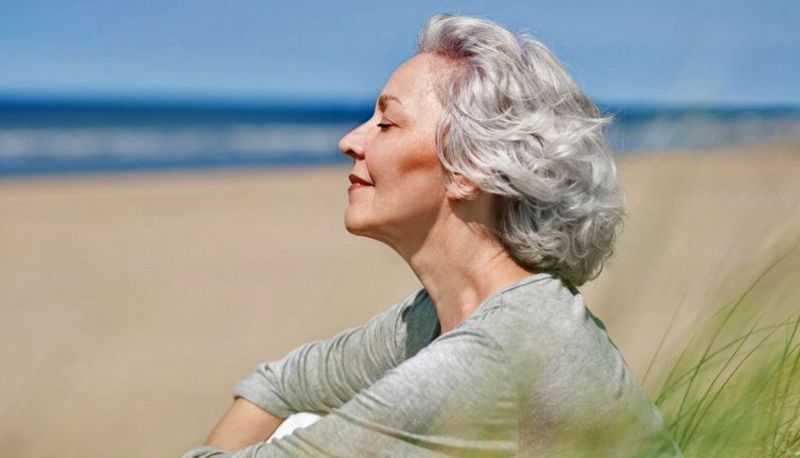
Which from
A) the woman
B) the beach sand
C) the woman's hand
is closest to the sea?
the beach sand

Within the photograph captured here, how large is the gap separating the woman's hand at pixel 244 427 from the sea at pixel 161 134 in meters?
13.6

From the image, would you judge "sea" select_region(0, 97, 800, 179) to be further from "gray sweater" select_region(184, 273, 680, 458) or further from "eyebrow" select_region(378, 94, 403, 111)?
"gray sweater" select_region(184, 273, 680, 458)

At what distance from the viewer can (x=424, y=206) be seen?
255 centimetres

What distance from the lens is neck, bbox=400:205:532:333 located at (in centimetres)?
250

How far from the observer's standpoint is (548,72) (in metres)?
2.42

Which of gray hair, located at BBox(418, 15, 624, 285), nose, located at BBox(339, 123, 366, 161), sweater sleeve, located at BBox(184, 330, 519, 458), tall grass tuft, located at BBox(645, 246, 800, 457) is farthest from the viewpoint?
nose, located at BBox(339, 123, 366, 161)

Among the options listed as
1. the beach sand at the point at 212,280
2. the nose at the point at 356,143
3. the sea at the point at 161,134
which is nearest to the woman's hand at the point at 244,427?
the beach sand at the point at 212,280

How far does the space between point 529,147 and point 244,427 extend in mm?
997

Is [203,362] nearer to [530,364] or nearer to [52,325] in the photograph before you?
[52,325]

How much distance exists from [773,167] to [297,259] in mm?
8826

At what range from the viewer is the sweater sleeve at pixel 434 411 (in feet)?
6.67

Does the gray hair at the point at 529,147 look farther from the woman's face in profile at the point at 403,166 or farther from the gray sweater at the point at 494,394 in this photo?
the gray sweater at the point at 494,394

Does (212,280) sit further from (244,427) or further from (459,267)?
(459,267)

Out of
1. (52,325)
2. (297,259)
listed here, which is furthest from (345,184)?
(52,325)
